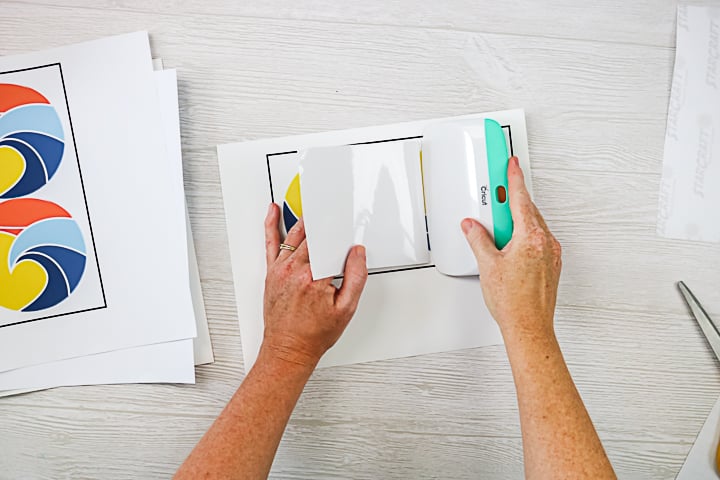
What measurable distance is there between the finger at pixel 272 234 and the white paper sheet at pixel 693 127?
464 mm

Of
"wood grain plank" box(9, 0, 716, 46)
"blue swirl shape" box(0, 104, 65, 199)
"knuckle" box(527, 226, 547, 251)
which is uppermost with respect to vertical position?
"wood grain plank" box(9, 0, 716, 46)

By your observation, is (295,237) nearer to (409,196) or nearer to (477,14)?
(409,196)

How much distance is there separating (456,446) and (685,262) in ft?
1.18

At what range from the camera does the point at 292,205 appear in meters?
0.68

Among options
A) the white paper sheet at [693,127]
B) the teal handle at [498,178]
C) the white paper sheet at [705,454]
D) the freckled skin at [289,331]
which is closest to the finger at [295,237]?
the freckled skin at [289,331]

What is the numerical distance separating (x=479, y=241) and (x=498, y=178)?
0.07m

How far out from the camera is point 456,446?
2.28 ft

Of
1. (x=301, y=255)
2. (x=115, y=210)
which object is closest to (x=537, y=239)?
(x=301, y=255)

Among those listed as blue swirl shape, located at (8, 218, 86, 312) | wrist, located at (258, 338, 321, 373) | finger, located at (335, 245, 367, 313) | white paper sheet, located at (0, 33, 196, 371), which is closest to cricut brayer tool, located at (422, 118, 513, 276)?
finger, located at (335, 245, 367, 313)

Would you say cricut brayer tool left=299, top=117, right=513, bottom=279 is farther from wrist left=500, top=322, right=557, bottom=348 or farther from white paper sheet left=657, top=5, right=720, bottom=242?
white paper sheet left=657, top=5, right=720, bottom=242

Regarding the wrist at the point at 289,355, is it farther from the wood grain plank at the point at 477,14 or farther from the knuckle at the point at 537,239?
the wood grain plank at the point at 477,14

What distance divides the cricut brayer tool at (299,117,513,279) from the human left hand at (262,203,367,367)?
0.07 ft

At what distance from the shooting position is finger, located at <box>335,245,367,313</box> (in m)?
0.63

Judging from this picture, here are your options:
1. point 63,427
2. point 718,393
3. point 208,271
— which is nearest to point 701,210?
point 718,393
